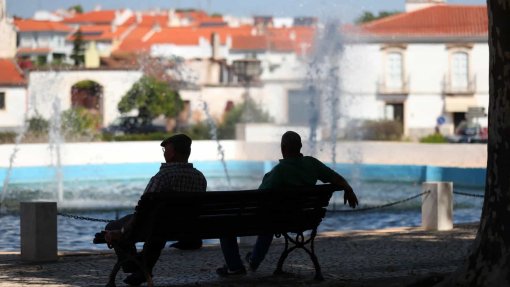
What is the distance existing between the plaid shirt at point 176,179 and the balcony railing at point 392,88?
55.9 m

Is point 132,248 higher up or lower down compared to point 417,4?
lower down

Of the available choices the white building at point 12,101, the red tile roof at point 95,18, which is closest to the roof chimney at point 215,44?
the white building at point 12,101

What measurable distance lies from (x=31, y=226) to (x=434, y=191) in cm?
538

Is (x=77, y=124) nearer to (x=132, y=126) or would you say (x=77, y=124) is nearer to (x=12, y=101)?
(x=132, y=126)

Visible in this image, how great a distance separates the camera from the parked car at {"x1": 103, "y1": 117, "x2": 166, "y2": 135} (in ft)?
201

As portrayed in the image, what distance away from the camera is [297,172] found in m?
9.75

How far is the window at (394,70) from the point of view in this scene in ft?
214

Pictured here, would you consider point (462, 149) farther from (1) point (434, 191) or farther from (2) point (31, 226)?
(2) point (31, 226)

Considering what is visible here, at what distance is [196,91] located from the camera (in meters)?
73.3

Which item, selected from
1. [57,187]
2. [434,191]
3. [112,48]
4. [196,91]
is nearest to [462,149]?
[57,187]

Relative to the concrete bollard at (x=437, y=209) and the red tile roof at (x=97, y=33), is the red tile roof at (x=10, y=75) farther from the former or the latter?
the concrete bollard at (x=437, y=209)

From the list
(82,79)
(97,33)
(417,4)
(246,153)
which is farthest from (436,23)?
(97,33)

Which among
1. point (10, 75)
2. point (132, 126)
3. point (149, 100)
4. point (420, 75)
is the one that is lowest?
point (132, 126)

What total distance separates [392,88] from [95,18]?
214 ft
